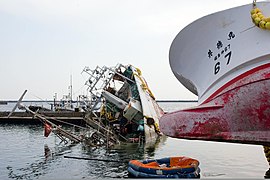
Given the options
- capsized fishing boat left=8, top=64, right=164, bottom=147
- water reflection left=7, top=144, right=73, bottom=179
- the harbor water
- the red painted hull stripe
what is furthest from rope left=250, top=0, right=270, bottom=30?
capsized fishing boat left=8, top=64, right=164, bottom=147

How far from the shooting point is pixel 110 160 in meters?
17.6

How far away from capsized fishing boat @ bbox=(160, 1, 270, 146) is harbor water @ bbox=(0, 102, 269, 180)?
352 inches

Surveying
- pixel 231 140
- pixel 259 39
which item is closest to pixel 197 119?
pixel 231 140

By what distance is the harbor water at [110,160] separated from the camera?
15211 mm

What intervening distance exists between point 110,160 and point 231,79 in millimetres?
13055

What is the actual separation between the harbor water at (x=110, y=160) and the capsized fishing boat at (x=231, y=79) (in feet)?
29.3

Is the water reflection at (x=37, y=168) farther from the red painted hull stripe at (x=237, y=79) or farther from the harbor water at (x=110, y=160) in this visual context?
the red painted hull stripe at (x=237, y=79)

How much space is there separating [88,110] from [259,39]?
23300 mm

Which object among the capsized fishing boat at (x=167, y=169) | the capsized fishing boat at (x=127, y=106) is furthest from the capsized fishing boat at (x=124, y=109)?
the capsized fishing boat at (x=167, y=169)

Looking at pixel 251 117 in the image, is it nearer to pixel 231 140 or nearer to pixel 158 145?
pixel 231 140

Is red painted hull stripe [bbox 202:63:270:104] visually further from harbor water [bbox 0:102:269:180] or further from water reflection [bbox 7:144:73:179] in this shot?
water reflection [bbox 7:144:73:179]

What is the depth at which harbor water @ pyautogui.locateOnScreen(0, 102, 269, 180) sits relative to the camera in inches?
599

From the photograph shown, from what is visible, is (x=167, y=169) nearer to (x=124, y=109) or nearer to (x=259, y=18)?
(x=259, y=18)

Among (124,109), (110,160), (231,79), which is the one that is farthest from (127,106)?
(231,79)
